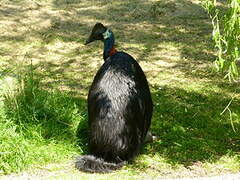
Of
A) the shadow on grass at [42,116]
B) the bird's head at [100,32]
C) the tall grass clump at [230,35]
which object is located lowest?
the shadow on grass at [42,116]

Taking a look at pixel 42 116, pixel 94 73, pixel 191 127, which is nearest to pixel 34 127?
pixel 42 116

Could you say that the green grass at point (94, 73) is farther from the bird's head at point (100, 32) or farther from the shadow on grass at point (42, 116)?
the bird's head at point (100, 32)

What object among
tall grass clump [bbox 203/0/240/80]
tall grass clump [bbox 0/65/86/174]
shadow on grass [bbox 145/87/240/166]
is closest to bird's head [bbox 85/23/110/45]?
tall grass clump [bbox 0/65/86/174]

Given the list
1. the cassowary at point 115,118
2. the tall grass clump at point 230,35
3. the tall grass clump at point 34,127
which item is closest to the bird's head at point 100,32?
the cassowary at point 115,118

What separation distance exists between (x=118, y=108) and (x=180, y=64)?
420cm

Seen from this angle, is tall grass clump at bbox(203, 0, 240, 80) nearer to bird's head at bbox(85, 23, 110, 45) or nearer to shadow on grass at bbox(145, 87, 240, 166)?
shadow on grass at bbox(145, 87, 240, 166)

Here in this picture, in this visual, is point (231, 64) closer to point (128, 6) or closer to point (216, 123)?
point (216, 123)

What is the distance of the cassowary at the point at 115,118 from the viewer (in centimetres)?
517

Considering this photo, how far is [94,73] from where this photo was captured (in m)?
8.62

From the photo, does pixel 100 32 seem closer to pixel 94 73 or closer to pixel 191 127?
pixel 191 127

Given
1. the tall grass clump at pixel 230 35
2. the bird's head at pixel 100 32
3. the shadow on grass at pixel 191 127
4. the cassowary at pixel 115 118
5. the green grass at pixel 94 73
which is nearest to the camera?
the tall grass clump at pixel 230 35

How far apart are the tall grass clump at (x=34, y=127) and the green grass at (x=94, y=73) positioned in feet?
0.04

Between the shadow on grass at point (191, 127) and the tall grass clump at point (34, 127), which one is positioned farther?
the shadow on grass at point (191, 127)

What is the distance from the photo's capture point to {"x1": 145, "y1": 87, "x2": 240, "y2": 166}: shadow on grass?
567 cm
